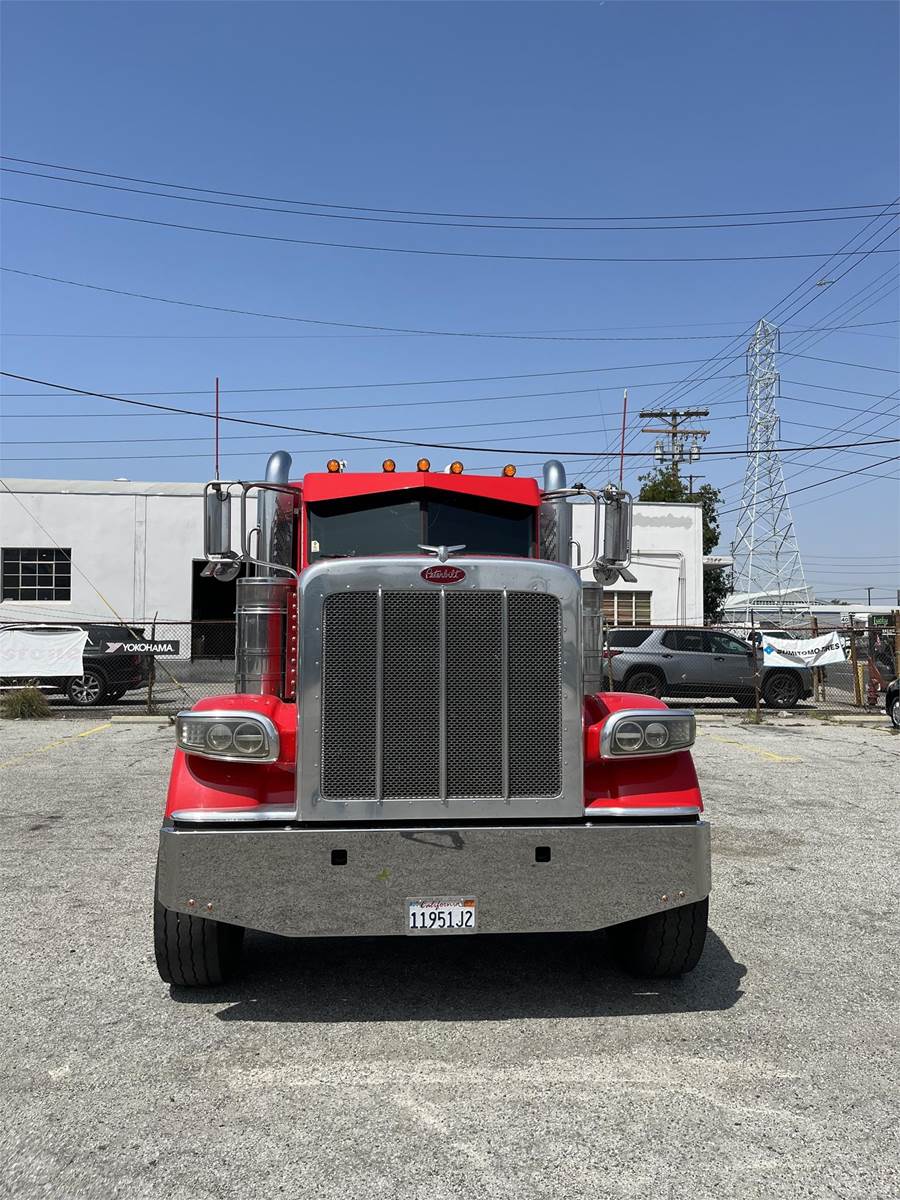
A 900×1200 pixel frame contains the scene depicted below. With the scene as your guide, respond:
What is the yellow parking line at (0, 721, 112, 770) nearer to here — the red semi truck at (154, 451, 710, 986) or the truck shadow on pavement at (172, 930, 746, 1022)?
the truck shadow on pavement at (172, 930, 746, 1022)

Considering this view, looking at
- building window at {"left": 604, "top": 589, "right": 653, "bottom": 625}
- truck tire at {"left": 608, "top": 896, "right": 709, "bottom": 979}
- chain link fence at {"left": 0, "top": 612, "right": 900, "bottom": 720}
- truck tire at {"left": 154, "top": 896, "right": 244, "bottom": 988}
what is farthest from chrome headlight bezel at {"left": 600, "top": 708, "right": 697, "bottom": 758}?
Result: building window at {"left": 604, "top": 589, "right": 653, "bottom": 625}

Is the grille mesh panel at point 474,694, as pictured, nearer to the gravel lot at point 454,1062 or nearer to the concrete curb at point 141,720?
the gravel lot at point 454,1062

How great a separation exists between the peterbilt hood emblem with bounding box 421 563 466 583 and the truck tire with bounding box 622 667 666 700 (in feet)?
52.3

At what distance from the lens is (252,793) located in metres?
4.34

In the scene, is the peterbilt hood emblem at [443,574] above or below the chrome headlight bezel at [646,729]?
above

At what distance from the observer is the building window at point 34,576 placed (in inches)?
1246

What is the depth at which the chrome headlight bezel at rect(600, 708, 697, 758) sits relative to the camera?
4.46 metres

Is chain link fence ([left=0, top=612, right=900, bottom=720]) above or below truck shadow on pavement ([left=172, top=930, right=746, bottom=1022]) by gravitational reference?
above

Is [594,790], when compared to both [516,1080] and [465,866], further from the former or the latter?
[516,1080]

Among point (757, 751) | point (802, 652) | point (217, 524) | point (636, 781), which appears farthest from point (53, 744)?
point (802, 652)

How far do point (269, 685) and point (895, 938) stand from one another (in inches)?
142

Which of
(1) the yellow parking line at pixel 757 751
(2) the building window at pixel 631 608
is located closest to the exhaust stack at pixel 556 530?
(1) the yellow parking line at pixel 757 751

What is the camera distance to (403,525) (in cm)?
599

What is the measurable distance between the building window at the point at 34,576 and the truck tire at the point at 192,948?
28880mm
